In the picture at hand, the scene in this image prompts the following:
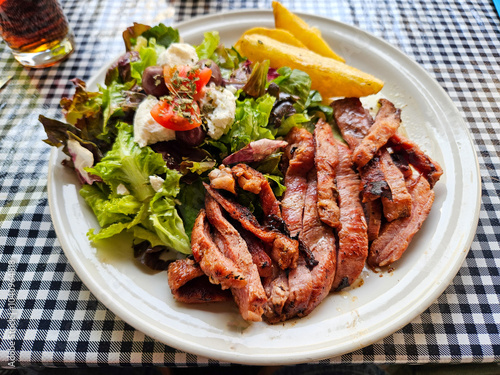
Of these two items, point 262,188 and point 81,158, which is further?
point 81,158

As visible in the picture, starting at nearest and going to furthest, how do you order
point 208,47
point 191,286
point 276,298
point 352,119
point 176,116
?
point 276,298, point 191,286, point 176,116, point 352,119, point 208,47

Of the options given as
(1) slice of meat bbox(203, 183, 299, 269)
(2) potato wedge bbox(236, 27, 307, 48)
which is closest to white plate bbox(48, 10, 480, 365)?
(1) slice of meat bbox(203, 183, 299, 269)

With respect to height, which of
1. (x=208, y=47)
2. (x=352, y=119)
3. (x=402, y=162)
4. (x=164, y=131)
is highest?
(x=208, y=47)

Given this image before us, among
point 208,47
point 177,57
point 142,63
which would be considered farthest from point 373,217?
point 142,63

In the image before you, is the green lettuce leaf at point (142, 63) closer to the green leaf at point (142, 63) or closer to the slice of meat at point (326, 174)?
the green leaf at point (142, 63)

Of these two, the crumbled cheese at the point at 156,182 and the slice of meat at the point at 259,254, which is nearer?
the slice of meat at the point at 259,254

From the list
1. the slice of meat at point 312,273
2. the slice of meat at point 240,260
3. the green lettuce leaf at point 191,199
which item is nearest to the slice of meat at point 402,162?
the slice of meat at point 312,273

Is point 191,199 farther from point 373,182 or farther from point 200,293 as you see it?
point 373,182

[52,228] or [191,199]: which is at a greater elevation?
[191,199]

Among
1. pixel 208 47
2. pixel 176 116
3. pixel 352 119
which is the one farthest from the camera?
pixel 208 47
